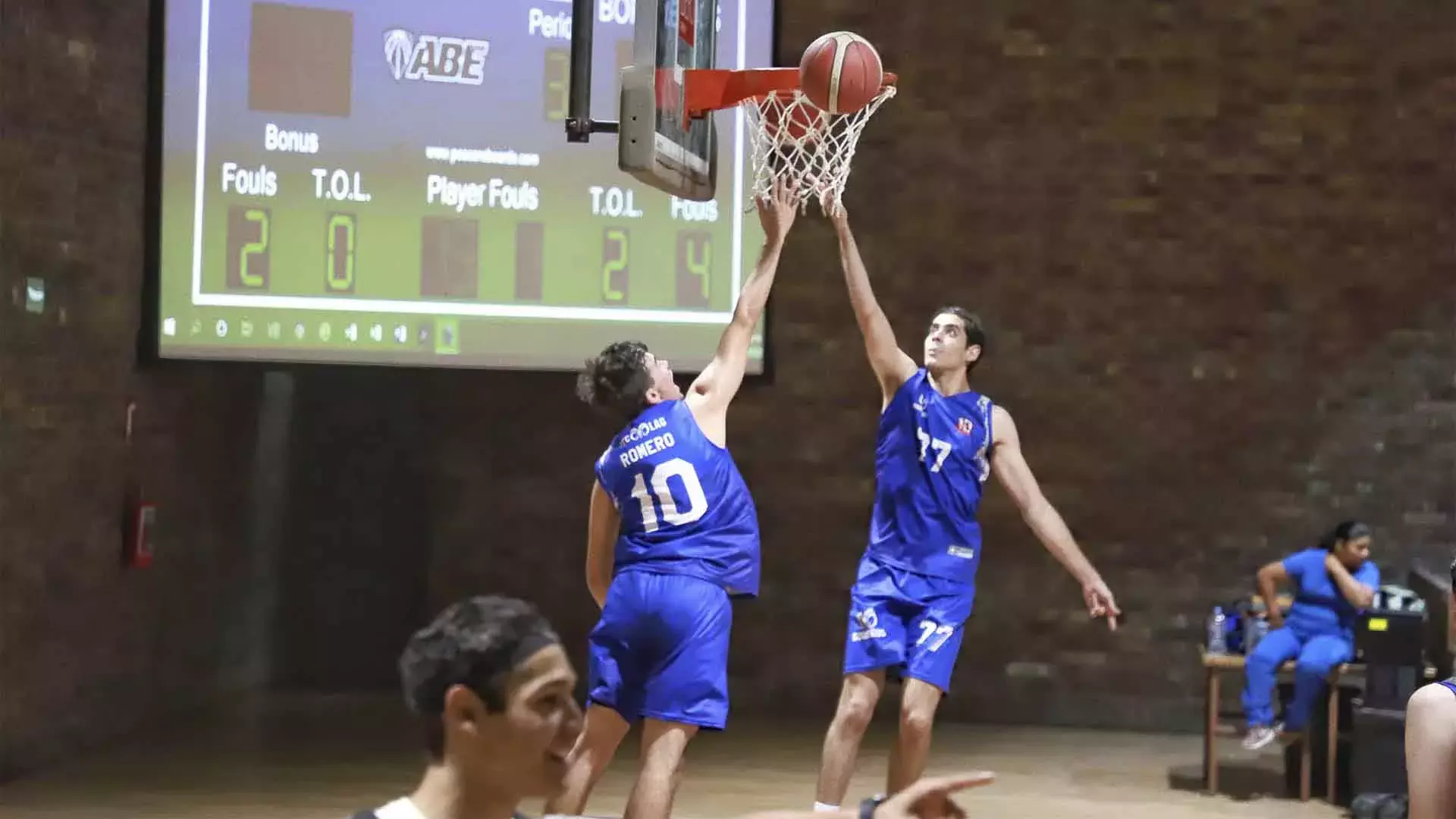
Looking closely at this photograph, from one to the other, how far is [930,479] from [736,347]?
827mm

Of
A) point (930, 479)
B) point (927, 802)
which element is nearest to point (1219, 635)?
point (930, 479)

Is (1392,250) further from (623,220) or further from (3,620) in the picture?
(3,620)

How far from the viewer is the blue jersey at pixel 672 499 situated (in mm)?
4590

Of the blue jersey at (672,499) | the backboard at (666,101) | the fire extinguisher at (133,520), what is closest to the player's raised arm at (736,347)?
the blue jersey at (672,499)

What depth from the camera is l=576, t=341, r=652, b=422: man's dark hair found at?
15.3 feet

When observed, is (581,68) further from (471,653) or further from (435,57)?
(471,653)

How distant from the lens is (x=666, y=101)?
16.8 ft

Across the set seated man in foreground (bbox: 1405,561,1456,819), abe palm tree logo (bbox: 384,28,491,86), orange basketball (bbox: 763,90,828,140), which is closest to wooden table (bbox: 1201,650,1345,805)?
orange basketball (bbox: 763,90,828,140)

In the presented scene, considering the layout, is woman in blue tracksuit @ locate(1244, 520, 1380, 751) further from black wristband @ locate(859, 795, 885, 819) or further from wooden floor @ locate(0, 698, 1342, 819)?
black wristband @ locate(859, 795, 885, 819)

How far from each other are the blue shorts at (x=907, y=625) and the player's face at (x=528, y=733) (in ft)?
10.9

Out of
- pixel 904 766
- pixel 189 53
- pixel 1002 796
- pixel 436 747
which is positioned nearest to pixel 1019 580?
pixel 1002 796

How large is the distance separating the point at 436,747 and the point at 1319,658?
5.45m

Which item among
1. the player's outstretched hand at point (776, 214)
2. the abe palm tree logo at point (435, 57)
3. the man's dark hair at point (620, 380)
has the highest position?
the abe palm tree logo at point (435, 57)

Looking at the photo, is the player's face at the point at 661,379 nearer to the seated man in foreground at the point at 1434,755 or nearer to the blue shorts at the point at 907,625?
the blue shorts at the point at 907,625
